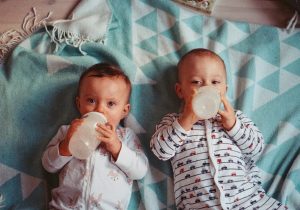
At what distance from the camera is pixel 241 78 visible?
4.70ft

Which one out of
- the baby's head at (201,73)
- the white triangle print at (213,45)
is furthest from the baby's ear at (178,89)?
the white triangle print at (213,45)

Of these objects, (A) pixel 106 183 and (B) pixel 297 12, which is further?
(B) pixel 297 12

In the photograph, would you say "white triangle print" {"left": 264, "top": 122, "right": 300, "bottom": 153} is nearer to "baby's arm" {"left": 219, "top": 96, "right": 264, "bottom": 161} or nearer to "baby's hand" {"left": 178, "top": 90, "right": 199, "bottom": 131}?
"baby's arm" {"left": 219, "top": 96, "right": 264, "bottom": 161}

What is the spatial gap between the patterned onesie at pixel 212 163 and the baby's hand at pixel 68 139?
254 mm

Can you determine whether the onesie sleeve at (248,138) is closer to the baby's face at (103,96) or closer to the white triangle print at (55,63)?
the baby's face at (103,96)

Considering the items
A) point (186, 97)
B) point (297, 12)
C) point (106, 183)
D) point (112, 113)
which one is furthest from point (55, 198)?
point (297, 12)

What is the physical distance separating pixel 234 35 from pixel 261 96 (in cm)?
25

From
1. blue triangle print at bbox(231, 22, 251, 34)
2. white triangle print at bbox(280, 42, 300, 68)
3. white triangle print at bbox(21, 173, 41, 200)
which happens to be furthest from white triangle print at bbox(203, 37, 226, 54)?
white triangle print at bbox(21, 173, 41, 200)

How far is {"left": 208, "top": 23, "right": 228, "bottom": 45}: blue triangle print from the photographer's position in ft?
4.86

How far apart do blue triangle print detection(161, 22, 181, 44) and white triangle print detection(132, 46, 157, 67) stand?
10cm

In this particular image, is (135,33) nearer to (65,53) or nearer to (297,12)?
(65,53)

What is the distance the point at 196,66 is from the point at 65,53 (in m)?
0.48

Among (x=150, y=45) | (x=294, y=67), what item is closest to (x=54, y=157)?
(x=150, y=45)

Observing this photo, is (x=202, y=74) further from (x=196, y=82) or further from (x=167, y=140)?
(x=167, y=140)
